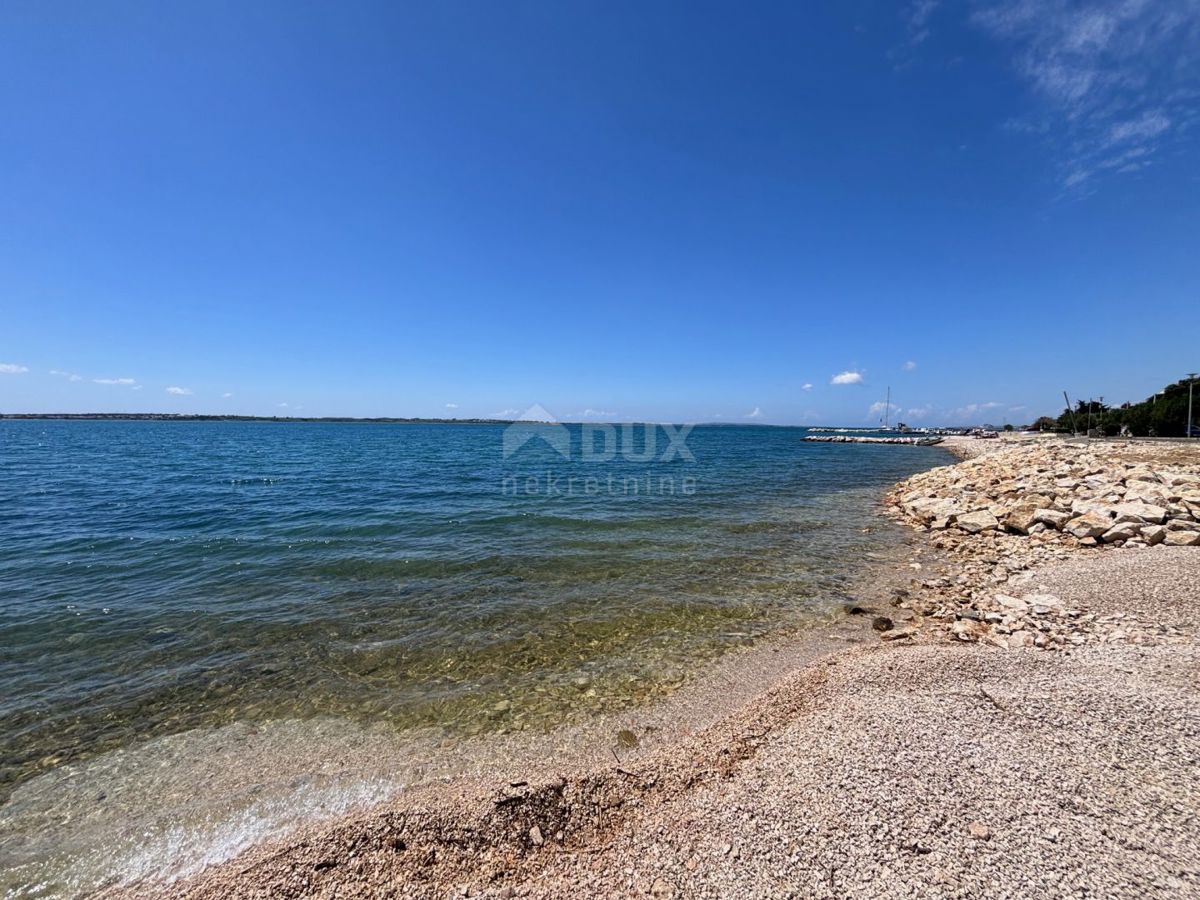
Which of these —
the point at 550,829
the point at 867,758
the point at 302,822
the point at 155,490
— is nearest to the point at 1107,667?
the point at 867,758

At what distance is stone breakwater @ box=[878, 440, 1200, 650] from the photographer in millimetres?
7027

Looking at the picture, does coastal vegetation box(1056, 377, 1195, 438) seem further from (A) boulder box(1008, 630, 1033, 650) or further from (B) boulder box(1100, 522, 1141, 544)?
(A) boulder box(1008, 630, 1033, 650)

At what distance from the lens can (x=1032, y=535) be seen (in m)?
12.4

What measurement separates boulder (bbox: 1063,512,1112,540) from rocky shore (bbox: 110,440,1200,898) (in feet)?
20.1

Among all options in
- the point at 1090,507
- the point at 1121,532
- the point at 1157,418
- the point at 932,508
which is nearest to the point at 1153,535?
the point at 1121,532

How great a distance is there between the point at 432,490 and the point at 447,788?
68.2 feet

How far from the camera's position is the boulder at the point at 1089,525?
11.4 metres

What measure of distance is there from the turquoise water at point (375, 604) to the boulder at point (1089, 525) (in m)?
4.19

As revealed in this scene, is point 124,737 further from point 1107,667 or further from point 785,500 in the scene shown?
point 785,500

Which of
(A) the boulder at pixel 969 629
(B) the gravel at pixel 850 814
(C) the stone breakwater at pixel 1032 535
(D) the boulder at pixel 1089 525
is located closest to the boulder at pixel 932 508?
(C) the stone breakwater at pixel 1032 535

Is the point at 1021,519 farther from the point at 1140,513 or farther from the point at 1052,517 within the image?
the point at 1140,513

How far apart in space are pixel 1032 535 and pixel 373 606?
16.5m

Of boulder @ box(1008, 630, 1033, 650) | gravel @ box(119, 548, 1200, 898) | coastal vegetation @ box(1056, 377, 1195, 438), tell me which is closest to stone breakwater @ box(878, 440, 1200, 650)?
boulder @ box(1008, 630, 1033, 650)

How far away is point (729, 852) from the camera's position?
340 cm
